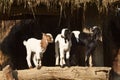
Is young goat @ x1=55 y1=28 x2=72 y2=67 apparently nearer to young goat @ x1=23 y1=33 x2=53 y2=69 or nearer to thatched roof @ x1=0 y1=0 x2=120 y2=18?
young goat @ x1=23 y1=33 x2=53 y2=69

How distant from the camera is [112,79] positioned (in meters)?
11.1

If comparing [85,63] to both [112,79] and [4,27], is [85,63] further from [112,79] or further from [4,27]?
[4,27]

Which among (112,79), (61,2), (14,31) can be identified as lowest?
(112,79)

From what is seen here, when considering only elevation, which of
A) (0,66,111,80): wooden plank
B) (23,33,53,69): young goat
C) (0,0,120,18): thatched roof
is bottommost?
(0,66,111,80): wooden plank

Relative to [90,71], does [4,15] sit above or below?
above

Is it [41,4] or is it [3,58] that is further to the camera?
[3,58]

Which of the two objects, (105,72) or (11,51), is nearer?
(105,72)

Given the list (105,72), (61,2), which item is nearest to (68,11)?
(61,2)

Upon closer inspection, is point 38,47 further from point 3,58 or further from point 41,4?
point 3,58

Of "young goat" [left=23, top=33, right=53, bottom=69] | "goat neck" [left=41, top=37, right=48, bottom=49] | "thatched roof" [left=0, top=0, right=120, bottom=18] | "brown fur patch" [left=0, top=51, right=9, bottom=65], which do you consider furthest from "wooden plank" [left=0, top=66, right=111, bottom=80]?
"brown fur patch" [left=0, top=51, right=9, bottom=65]

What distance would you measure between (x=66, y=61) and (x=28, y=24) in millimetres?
2179

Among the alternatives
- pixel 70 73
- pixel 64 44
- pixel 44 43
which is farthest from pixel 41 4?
pixel 70 73

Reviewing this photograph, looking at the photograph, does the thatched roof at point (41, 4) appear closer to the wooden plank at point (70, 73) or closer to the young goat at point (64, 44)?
the young goat at point (64, 44)

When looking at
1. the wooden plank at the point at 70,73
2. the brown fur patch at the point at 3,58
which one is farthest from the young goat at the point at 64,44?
the brown fur patch at the point at 3,58
